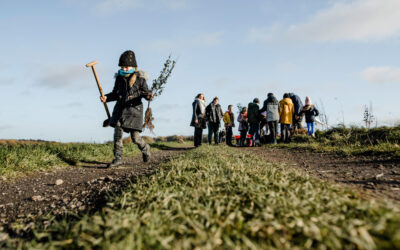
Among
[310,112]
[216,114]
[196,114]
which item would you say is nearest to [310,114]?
[310,112]

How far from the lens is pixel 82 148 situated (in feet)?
29.6

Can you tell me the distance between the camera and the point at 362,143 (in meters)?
9.34

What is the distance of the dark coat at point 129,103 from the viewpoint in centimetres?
647

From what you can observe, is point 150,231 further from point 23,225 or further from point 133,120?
point 133,120

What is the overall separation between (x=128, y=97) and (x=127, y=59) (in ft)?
3.02

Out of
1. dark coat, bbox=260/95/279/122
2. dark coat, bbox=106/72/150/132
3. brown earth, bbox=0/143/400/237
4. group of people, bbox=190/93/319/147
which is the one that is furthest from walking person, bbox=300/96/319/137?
dark coat, bbox=106/72/150/132

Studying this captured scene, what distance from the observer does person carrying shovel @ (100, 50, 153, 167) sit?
6.48 m

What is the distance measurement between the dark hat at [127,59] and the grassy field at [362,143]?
5916 mm

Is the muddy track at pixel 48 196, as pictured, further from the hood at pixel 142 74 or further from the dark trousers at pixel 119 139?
the hood at pixel 142 74

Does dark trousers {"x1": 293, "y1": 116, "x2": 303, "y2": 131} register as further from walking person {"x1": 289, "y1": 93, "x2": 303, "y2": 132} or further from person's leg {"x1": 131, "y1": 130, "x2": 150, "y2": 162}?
person's leg {"x1": 131, "y1": 130, "x2": 150, "y2": 162}

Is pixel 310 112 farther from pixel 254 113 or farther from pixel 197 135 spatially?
pixel 197 135

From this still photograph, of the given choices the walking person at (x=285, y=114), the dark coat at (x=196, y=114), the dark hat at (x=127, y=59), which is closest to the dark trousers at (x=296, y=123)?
the walking person at (x=285, y=114)

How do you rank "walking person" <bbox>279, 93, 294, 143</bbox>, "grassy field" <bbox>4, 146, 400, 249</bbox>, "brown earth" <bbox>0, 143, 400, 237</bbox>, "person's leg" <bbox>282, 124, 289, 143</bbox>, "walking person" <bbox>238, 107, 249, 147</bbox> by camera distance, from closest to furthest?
"grassy field" <bbox>4, 146, 400, 249</bbox> < "brown earth" <bbox>0, 143, 400, 237</bbox> < "walking person" <bbox>279, 93, 294, 143</bbox> < "person's leg" <bbox>282, 124, 289, 143</bbox> < "walking person" <bbox>238, 107, 249, 147</bbox>

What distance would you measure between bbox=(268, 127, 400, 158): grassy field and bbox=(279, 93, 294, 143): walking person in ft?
3.76
